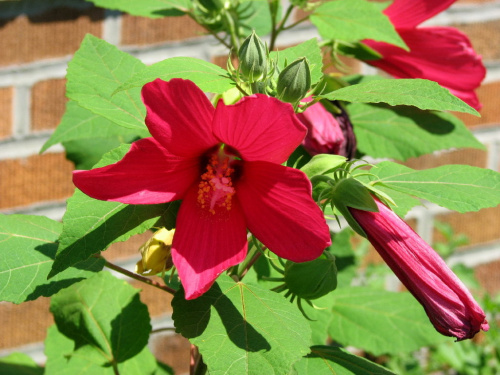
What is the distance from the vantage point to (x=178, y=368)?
0.97 metres

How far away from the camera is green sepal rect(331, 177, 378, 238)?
1.23 feet

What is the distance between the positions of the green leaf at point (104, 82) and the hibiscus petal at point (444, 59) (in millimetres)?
228

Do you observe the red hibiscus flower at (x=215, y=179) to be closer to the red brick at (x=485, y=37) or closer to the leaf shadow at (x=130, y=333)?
the leaf shadow at (x=130, y=333)

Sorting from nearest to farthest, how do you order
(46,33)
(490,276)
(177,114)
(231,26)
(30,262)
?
(177,114), (30,262), (231,26), (46,33), (490,276)

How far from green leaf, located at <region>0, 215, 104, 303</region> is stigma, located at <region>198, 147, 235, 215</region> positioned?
0.11 metres

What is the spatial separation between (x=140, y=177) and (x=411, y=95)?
150 mm

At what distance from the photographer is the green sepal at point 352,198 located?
0.38m

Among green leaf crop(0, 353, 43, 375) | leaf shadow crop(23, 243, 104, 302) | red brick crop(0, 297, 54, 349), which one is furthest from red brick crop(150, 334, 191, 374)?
leaf shadow crop(23, 243, 104, 302)

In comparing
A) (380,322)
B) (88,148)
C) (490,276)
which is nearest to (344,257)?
(380,322)

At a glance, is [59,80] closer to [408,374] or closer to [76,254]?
[76,254]

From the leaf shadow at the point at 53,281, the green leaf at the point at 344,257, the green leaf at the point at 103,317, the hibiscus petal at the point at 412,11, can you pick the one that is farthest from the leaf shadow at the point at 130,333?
the hibiscus petal at the point at 412,11

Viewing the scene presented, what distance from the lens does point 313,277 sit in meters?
0.42

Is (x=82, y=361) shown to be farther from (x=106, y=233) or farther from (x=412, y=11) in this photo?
(x=412, y=11)

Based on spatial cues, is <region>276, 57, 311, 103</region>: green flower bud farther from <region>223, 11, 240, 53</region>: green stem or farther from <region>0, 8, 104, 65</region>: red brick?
<region>0, 8, 104, 65</region>: red brick
